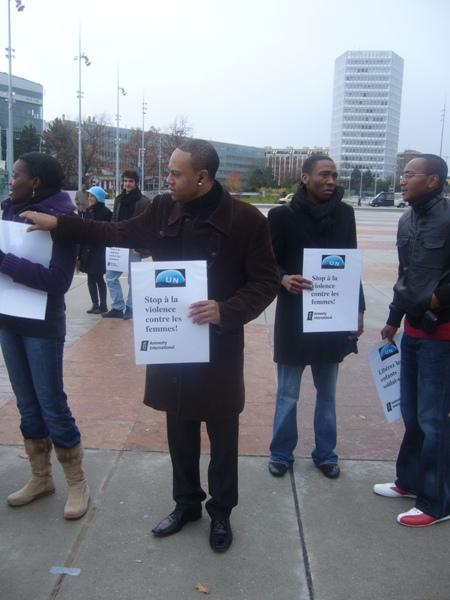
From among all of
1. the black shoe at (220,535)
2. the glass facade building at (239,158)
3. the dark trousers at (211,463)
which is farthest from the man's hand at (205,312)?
the glass facade building at (239,158)

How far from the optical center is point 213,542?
300 centimetres

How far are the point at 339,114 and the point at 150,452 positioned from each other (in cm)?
14823

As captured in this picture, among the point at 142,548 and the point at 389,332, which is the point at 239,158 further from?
the point at 142,548

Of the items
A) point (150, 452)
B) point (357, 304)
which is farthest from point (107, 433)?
point (357, 304)

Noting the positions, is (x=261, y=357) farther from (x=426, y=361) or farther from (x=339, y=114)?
(x=339, y=114)

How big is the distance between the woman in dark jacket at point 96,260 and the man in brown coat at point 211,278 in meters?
5.62

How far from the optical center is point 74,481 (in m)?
3.33

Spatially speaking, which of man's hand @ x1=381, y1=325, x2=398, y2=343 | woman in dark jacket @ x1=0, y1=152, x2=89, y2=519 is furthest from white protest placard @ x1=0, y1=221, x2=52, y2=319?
man's hand @ x1=381, y1=325, x2=398, y2=343

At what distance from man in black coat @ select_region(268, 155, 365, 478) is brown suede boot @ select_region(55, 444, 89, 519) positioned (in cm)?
120

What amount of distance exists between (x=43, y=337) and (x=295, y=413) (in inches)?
65.2

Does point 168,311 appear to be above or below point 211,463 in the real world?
above

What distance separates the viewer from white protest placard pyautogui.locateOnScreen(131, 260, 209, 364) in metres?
2.74

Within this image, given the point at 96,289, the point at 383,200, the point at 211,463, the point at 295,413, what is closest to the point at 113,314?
the point at 96,289

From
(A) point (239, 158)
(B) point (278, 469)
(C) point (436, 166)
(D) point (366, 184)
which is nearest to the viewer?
(C) point (436, 166)
